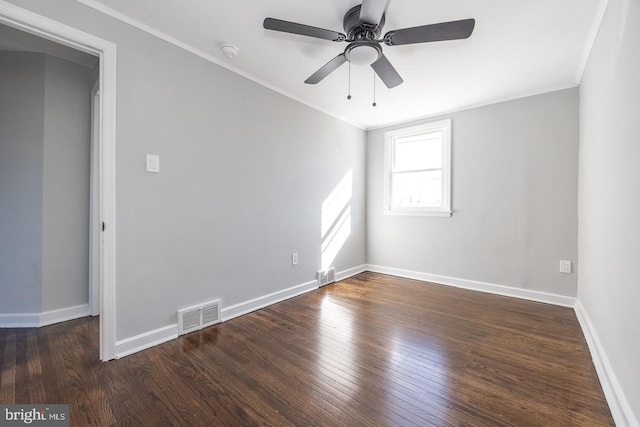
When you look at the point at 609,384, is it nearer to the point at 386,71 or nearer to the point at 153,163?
the point at 386,71

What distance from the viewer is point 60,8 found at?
161 cm

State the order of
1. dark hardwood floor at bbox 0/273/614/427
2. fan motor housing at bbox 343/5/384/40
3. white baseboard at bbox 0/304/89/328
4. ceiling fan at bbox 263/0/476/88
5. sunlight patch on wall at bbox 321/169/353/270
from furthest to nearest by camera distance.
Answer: sunlight patch on wall at bbox 321/169/353/270
white baseboard at bbox 0/304/89/328
fan motor housing at bbox 343/5/384/40
ceiling fan at bbox 263/0/476/88
dark hardwood floor at bbox 0/273/614/427

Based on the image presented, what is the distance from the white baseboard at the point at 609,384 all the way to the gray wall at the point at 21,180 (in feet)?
13.2

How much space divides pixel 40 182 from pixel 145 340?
1761 millimetres

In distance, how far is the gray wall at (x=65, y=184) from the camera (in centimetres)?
237

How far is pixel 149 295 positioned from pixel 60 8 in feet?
6.41

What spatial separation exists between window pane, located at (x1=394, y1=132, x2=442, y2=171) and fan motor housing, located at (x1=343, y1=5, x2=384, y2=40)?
239 centimetres

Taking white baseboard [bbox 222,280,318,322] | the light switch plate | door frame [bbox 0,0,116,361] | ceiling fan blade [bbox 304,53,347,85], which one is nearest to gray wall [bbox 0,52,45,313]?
door frame [bbox 0,0,116,361]

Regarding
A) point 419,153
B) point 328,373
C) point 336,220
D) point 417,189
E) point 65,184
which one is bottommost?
point 328,373

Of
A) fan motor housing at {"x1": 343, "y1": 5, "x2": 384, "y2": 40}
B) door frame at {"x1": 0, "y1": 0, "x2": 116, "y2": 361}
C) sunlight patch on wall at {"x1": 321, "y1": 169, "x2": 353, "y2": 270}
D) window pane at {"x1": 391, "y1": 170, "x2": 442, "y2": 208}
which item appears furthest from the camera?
window pane at {"x1": 391, "y1": 170, "x2": 442, "y2": 208}

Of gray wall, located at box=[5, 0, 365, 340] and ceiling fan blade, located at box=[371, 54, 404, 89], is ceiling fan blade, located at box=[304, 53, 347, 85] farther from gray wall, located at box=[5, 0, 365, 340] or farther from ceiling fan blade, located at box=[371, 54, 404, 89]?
gray wall, located at box=[5, 0, 365, 340]

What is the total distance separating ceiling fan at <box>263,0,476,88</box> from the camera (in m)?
1.50

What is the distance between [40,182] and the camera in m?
2.34

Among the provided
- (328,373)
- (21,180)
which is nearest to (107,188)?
(21,180)
